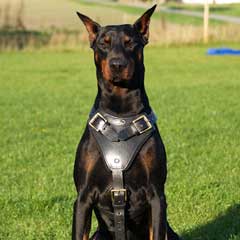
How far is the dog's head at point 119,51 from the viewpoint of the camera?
4.01 m

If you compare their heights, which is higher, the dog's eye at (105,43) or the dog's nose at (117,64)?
→ the dog's eye at (105,43)

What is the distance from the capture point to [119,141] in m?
4.23

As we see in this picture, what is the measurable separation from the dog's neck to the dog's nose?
22 centimetres

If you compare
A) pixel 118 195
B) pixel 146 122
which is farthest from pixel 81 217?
pixel 146 122

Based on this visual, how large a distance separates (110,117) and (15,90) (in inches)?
471

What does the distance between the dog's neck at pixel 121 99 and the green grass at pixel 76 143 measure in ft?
5.34

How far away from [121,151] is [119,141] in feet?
0.24

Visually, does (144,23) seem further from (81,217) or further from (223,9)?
(223,9)

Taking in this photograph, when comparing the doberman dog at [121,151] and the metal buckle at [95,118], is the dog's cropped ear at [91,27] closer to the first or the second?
the doberman dog at [121,151]

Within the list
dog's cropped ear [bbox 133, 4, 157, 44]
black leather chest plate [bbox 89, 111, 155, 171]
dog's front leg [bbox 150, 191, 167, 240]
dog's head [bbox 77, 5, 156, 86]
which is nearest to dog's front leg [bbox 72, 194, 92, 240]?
black leather chest plate [bbox 89, 111, 155, 171]

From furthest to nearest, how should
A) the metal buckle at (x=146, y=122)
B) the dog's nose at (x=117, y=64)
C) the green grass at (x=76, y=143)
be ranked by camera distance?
1. the green grass at (x=76, y=143)
2. the metal buckle at (x=146, y=122)
3. the dog's nose at (x=117, y=64)

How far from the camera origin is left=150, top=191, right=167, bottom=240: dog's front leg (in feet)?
13.6

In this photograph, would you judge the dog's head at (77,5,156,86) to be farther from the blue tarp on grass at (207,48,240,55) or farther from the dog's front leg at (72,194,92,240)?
the blue tarp on grass at (207,48,240,55)

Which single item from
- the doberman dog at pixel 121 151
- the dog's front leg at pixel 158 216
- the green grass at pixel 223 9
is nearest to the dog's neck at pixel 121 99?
the doberman dog at pixel 121 151
